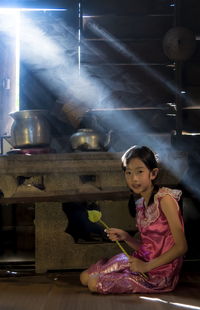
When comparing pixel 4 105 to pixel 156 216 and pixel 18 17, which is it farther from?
pixel 156 216

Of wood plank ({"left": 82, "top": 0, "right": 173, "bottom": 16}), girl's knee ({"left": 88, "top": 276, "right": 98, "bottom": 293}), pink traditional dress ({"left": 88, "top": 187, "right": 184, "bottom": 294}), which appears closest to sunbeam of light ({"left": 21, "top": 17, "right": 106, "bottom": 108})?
wood plank ({"left": 82, "top": 0, "right": 173, "bottom": 16})

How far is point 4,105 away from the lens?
734 centimetres

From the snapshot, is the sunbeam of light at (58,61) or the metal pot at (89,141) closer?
the metal pot at (89,141)

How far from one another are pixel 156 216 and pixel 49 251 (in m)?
1.38

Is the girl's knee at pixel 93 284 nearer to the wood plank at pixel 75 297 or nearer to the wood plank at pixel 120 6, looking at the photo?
the wood plank at pixel 75 297

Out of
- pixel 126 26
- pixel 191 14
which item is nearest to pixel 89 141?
pixel 126 26

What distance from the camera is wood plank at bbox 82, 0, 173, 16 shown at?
5.74 metres

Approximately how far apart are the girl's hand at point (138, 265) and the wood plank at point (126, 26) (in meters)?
3.50

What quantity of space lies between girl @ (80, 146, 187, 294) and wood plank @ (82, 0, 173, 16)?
302 centimetres

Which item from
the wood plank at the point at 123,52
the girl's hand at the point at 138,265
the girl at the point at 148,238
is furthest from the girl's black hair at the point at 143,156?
the wood plank at the point at 123,52

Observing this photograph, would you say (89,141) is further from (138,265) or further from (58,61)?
(138,265)

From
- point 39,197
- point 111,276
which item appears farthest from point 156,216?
point 39,197

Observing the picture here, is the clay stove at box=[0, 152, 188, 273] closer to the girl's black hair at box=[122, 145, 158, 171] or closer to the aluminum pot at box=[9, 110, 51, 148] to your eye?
the aluminum pot at box=[9, 110, 51, 148]

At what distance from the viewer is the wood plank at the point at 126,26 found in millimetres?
5793
